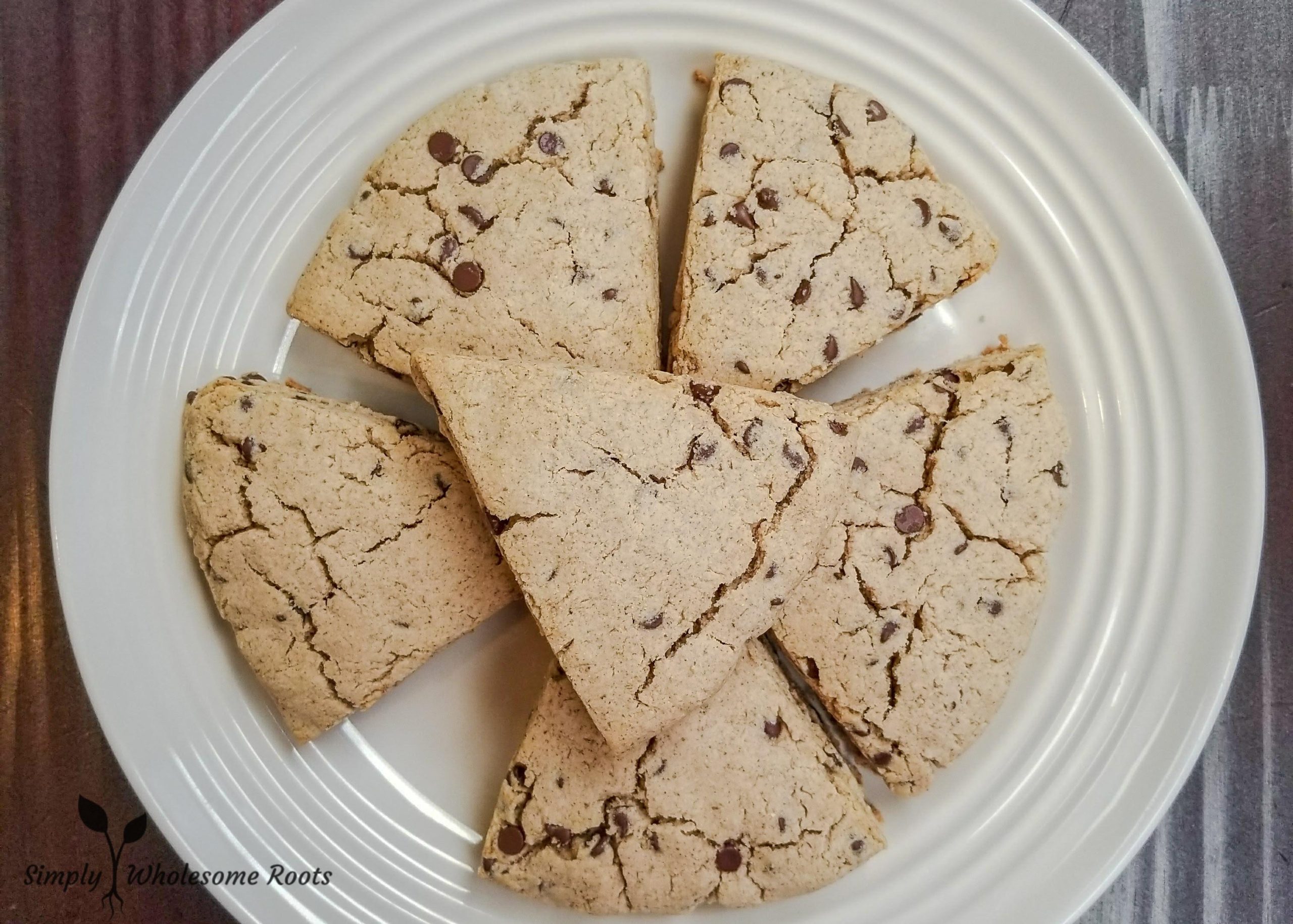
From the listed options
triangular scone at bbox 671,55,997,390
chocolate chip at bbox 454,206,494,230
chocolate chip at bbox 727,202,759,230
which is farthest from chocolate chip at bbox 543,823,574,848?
chocolate chip at bbox 727,202,759,230

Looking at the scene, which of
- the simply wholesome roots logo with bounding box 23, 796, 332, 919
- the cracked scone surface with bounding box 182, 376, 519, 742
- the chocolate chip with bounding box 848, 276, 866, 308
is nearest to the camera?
the cracked scone surface with bounding box 182, 376, 519, 742

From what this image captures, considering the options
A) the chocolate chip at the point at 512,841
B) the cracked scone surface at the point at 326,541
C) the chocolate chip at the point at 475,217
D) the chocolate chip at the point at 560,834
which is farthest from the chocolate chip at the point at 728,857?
the chocolate chip at the point at 475,217

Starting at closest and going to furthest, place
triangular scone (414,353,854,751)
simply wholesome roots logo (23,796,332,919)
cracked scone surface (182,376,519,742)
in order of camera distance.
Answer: triangular scone (414,353,854,751) < cracked scone surface (182,376,519,742) < simply wholesome roots logo (23,796,332,919)

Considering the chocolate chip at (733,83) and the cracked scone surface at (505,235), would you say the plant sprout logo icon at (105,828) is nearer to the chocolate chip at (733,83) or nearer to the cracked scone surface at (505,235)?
the cracked scone surface at (505,235)

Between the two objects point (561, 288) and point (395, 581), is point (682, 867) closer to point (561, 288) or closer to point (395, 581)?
point (395, 581)

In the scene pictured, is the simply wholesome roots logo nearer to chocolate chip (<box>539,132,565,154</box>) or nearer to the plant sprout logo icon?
the plant sprout logo icon

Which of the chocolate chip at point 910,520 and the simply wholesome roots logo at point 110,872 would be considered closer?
the chocolate chip at point 910,520
